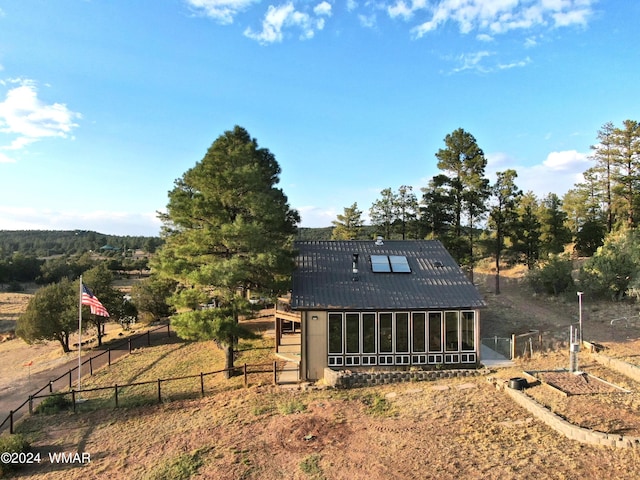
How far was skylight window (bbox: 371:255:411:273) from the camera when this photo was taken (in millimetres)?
17375

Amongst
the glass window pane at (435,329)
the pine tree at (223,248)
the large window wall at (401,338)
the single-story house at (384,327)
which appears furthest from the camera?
the glass window pane at (435,329)

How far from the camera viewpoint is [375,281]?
54.7 ft

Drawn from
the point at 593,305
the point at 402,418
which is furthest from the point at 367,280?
the point at 593,305

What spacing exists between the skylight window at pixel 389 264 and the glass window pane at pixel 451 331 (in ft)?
9.29

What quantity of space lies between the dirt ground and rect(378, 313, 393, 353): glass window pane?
1.72 metres

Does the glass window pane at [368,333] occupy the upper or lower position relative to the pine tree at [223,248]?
lower

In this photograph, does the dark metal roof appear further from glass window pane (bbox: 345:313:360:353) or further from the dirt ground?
the dirt ground

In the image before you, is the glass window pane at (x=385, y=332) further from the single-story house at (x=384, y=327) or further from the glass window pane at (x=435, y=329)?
the glass window pane at (x=435, y=329)

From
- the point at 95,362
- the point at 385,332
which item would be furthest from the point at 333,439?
the point at 95,362

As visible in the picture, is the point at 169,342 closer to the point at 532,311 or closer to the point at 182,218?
the point at 182,218

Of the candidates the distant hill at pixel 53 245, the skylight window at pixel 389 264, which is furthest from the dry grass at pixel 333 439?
the distant hill at pixel 53 245

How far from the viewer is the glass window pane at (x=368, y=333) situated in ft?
49.7

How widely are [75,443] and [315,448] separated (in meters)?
6.83

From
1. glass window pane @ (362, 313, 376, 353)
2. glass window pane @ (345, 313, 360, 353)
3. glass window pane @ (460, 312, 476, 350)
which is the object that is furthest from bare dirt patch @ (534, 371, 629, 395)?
glass window pane @ (345, 313, 360, 353)
